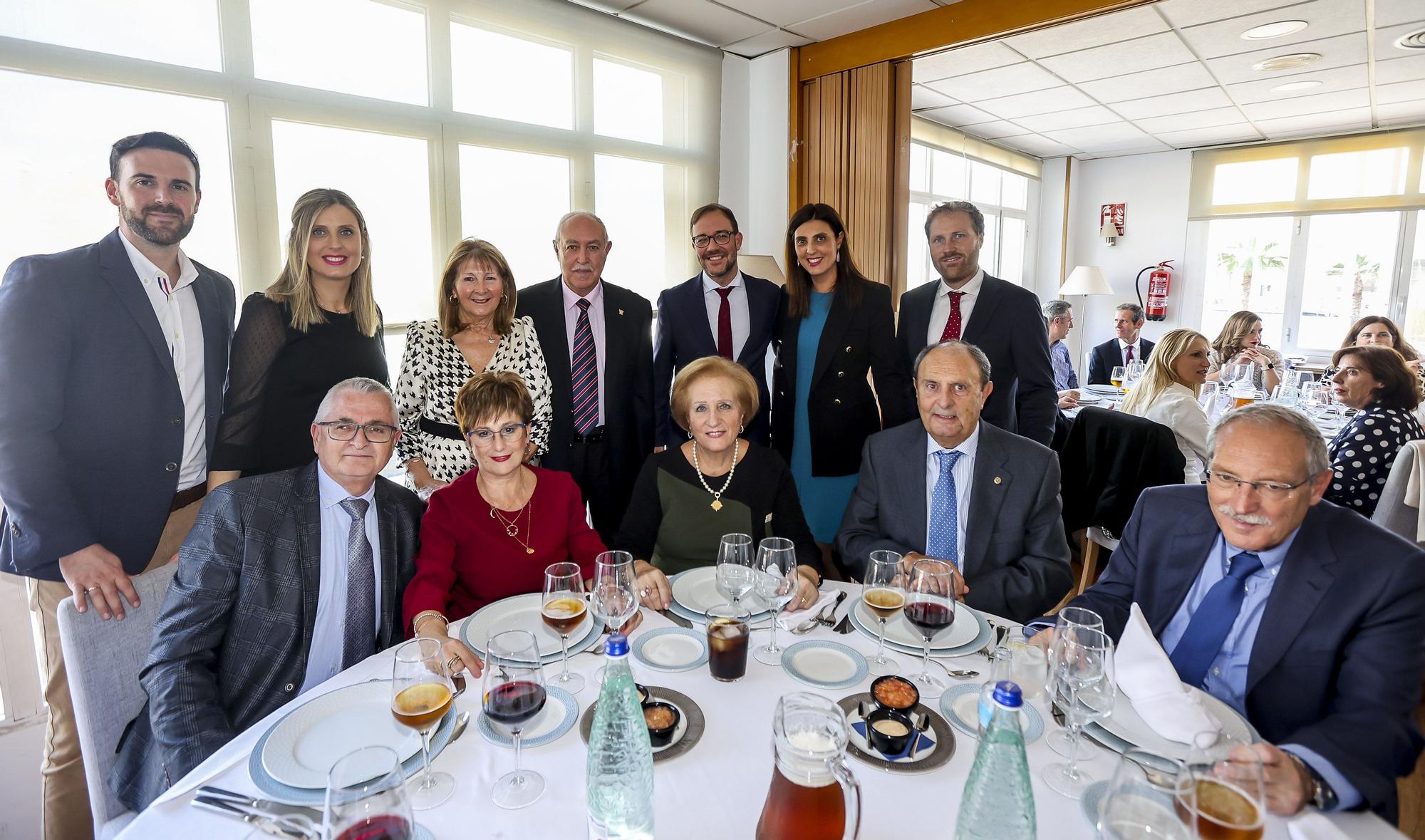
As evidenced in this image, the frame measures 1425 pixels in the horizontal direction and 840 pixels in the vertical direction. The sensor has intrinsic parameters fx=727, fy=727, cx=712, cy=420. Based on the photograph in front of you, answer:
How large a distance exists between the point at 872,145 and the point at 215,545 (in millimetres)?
4409

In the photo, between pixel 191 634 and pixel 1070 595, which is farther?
pixel 1070 595

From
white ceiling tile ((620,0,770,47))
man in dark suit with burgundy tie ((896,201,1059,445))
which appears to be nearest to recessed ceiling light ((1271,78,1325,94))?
white ceiling tile ((620,0,770,47))

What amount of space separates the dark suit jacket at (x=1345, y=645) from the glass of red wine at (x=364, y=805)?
1320 millimetres

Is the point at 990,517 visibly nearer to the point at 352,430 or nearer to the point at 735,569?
the point at 735,569

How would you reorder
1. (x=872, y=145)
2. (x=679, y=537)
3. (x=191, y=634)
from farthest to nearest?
(x=872, y=145), (x=679, y=537), (x=191, y=634)

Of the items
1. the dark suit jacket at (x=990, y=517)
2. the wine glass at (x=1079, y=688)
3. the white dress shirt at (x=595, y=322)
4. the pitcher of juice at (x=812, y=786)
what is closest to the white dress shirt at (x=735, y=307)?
the white dress shirt at (x=595, y=322)

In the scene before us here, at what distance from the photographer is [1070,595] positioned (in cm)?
390

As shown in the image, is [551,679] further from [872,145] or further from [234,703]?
[872,145]

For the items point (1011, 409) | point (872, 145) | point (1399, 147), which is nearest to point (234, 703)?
point (1011, 409)

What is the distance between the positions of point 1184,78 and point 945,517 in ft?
18.4

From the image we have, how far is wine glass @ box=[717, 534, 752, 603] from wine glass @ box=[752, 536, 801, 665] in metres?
0.03

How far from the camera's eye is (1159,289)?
9.06 meters

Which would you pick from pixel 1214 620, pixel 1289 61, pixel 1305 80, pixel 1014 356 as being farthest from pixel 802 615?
pixel 1305 80

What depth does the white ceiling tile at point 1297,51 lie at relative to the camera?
16.2ft
